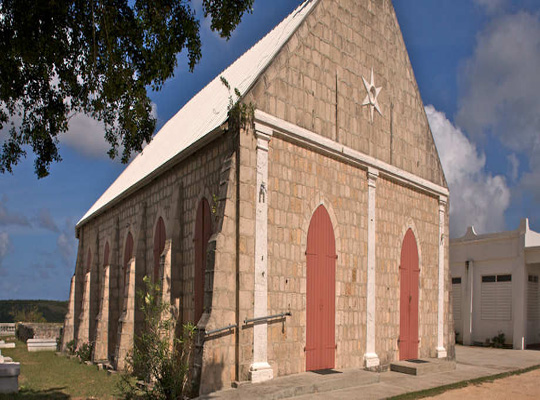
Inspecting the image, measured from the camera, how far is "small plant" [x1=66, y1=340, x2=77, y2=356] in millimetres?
21595

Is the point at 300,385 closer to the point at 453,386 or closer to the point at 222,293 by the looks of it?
the point at 222,293

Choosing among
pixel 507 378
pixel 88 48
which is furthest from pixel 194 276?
pixel 507 378

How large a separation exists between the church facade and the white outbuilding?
6641mm

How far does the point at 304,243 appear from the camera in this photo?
12.0 meters

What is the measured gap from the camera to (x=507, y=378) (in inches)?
556

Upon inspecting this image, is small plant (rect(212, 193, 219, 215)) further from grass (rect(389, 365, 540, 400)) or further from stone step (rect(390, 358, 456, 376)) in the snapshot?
stone step (rect(390, 358, 456, 376))

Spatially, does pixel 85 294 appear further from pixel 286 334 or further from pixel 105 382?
pixel 286 334

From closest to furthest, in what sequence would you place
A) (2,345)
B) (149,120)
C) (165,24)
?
(165,24) < (149,120) < (2,345)

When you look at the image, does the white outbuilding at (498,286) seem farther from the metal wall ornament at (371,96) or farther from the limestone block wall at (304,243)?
the limestone block wall at (304,243)

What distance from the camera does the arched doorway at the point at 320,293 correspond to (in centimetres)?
1206

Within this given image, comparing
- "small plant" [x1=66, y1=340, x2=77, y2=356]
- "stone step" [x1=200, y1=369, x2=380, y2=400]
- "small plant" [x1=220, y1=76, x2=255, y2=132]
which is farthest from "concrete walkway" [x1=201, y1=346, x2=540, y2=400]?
"small plant" [x1=66, y1=340, x2=77, y2=356]

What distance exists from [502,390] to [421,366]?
2.28 metres

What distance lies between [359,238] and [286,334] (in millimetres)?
3801

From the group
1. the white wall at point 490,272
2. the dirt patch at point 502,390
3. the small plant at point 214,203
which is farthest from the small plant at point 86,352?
the white wall at point 490,272
